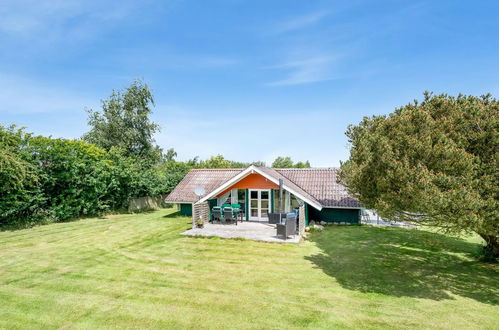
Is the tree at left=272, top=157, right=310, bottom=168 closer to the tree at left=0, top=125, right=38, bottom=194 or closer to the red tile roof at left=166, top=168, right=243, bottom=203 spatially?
the red tile roof at left=166, top=168, right=243, bottom=203

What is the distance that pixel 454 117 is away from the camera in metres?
7.92

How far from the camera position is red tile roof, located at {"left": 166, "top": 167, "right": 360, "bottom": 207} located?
18.1 metres

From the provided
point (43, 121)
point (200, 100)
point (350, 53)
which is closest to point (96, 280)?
point (350, 53)

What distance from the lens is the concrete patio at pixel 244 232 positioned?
1373 centimetres

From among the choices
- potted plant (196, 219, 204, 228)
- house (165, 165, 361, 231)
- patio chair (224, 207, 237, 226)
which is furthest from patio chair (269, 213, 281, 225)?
potted plant (196, 219, 204, 228)

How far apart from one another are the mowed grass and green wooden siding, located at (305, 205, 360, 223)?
389cm

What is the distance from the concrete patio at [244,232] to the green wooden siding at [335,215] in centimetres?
373

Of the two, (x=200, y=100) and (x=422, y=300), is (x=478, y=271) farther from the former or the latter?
(x=200, y=100)

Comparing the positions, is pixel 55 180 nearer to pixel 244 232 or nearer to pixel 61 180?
pixel 61 180

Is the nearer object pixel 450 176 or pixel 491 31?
pixel 450 176

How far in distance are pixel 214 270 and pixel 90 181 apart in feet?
50.0

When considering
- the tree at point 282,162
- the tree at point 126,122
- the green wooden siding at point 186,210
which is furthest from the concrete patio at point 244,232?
the tree at point 282,162

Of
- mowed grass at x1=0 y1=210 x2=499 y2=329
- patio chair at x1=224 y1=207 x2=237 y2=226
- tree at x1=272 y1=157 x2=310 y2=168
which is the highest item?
tree at x1=272 y1=157 x2=310 y2=168

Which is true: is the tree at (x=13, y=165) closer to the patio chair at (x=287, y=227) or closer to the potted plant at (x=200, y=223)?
the potted plant at (x=200, y=223)
